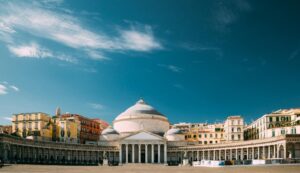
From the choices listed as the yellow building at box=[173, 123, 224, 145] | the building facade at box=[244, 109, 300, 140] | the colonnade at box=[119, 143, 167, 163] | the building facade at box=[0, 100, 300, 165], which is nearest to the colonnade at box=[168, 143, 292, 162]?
the building facade at box=[0, 100, 300, 165]

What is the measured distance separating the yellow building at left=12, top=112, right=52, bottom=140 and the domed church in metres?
25.5

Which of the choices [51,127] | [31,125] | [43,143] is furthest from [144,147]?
[31,125]

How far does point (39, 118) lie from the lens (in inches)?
4604

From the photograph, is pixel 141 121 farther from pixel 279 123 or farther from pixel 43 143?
pixel 279 123

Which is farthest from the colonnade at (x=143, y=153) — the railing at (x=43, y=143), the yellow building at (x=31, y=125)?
the yellow building at (x=31, y=125)

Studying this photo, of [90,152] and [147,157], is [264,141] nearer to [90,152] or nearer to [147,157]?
[147,157]

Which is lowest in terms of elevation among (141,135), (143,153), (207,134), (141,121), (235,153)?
(143,153)

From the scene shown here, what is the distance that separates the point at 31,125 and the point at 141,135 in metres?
38.3

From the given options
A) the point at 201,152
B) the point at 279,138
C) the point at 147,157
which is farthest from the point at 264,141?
the point at 147,157

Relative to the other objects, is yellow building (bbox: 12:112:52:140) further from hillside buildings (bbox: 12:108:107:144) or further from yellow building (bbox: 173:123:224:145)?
yellow building (bbox: 173:123:224:145)

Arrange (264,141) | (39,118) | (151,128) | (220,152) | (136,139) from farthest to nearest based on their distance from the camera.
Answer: (151,128)
(136,139)
(220,152)
(39,118)
(264,141)

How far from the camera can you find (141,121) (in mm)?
147125

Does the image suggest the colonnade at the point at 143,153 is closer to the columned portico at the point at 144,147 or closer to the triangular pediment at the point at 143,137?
the columned portico at the point at 144,147

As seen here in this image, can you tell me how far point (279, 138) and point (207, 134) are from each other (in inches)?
2089
